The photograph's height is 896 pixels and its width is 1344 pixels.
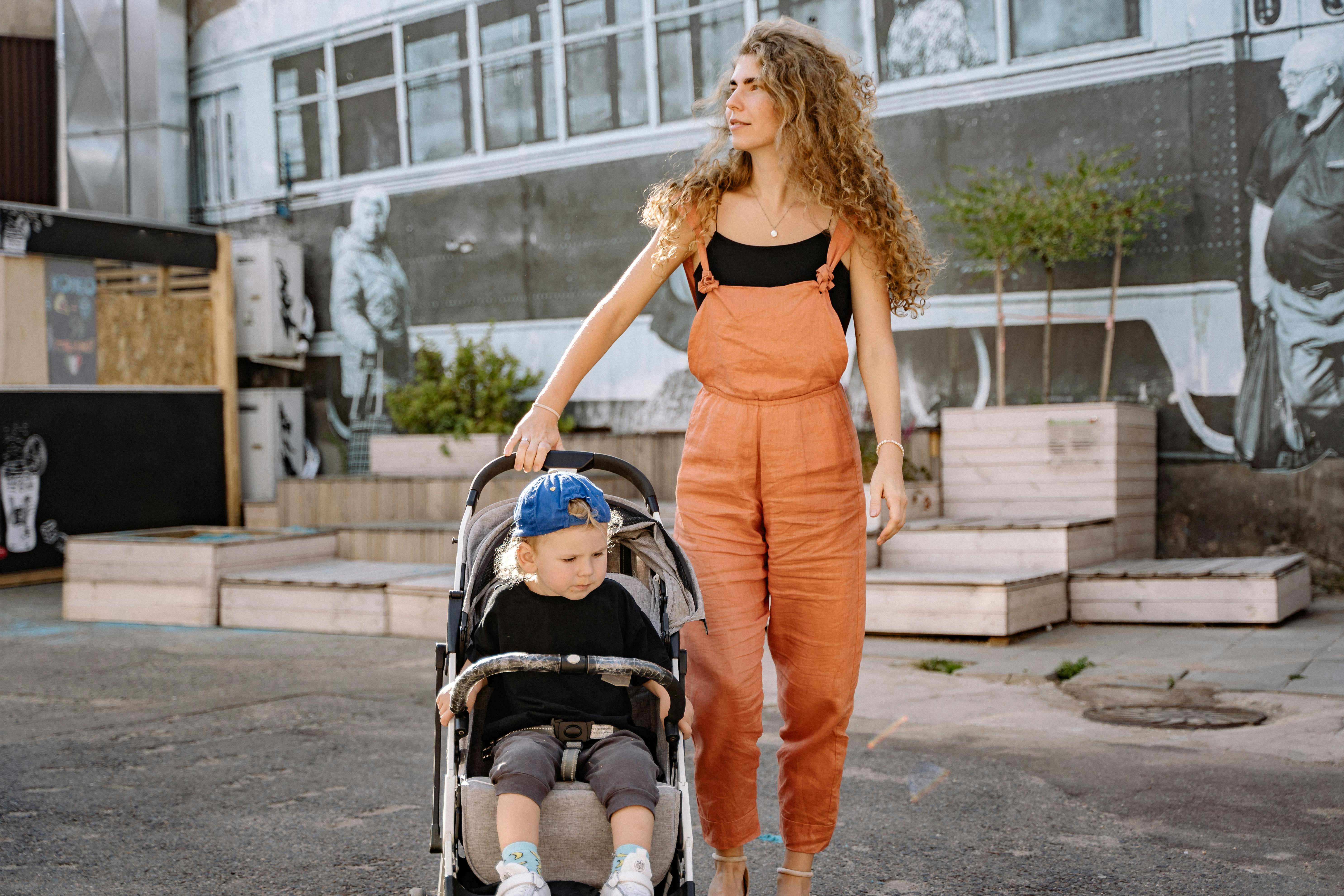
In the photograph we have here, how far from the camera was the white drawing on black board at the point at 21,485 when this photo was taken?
960cm

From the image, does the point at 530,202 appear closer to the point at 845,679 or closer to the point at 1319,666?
the point at 1319,666

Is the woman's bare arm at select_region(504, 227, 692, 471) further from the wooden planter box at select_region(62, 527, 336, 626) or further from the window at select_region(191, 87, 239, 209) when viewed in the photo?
the window at select_region(191, 87, 239, 209)

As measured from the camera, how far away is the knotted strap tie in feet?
8.84

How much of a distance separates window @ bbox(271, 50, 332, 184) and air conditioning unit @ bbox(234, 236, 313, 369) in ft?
2.63

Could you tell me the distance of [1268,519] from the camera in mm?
7652

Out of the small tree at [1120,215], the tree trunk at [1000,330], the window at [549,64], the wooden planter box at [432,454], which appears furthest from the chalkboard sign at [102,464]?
the small tree at [1120,215]

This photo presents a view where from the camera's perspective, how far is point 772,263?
272 cm

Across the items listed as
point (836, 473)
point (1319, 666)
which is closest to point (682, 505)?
point (836, 473)

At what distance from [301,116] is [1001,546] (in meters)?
8.39

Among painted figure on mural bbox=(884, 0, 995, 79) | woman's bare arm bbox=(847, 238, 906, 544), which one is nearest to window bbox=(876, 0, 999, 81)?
painted figure on mural bbox=(884, 0, 995, 79)

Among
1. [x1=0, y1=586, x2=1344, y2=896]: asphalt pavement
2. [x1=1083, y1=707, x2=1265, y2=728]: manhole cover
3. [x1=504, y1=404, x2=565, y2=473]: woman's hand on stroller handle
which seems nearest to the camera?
[x1=504, y1=404, x2=565, y2=473]: woman's hand on stroller handle

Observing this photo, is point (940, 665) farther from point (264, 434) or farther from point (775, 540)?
point (264, 434)

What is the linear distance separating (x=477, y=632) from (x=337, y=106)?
10.2 meters

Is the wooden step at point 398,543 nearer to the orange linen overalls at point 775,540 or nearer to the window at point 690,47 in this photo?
the window at point 690,47
